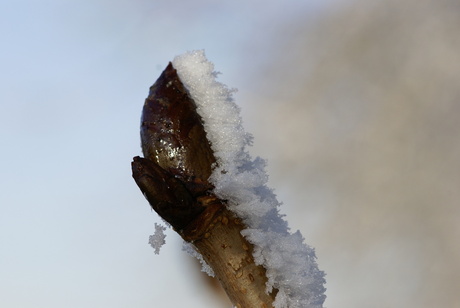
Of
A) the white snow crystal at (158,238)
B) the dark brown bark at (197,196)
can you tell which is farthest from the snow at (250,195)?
the white snow crystal at (158,238)

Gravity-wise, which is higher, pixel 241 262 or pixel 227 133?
pixel 227 133

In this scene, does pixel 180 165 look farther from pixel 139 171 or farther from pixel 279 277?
pixel 279 277

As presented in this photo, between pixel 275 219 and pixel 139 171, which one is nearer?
pixel 139 171

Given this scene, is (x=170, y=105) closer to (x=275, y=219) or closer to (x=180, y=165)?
(x=180, y=165)

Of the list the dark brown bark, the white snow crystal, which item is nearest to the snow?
the dark brown bark

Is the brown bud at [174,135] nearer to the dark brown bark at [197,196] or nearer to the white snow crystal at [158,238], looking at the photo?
the dark brown bark at [197,196]

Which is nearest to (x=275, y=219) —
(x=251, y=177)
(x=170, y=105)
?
(x=251, y=177)
